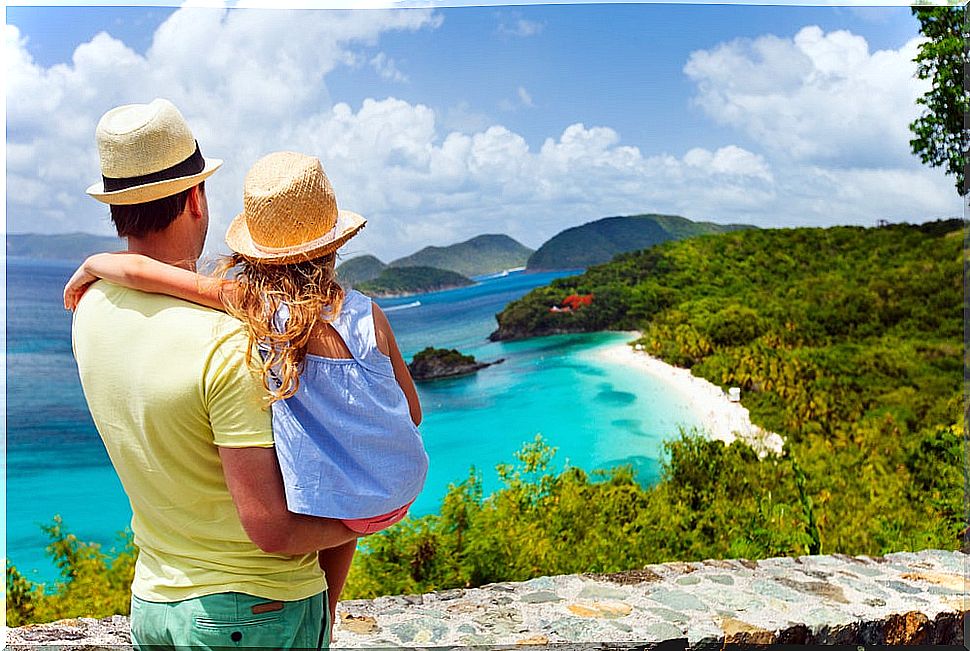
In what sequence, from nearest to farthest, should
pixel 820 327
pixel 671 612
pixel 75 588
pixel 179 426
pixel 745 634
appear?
pixel 179 426
pixel 745 634
pixel 671 612
pixel 75 588
pixel 820 327

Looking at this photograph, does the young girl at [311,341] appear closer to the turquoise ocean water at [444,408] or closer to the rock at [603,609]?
the rock at [603,609]

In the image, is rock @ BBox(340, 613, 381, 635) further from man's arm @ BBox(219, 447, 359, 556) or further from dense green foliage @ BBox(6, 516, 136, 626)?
man's arm @ BBox(219, 447, 359, 556)

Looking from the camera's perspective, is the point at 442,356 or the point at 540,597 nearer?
the point at 540,597

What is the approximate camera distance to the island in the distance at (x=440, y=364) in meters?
5.04

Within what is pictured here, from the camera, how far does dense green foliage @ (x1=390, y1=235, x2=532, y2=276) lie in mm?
5352

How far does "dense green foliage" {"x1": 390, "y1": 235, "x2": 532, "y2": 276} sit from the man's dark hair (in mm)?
3987

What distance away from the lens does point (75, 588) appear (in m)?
3.76

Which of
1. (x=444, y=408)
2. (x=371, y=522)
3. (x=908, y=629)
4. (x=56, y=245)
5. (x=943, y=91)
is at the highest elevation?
(x=943, y=91)

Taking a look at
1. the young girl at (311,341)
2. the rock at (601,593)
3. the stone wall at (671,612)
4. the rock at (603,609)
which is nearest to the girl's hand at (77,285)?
the young girl at (311,341)

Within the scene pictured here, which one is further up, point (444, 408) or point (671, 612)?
point (444, 408)

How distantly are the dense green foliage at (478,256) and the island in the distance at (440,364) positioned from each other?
538 mm

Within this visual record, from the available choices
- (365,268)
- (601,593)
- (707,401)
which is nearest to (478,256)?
(365,268)

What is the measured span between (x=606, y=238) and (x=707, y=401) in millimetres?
1074

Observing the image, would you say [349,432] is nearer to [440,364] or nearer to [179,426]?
[179,426]
